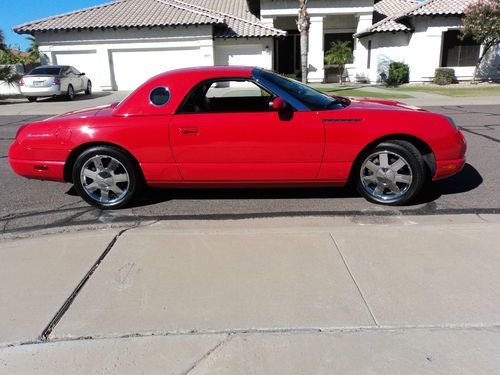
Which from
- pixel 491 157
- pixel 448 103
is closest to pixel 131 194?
pixel 491 157

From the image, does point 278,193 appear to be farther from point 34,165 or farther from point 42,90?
point 42,90

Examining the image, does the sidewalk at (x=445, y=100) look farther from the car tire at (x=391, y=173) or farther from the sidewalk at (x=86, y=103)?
the car tire at (x=391, y=173)

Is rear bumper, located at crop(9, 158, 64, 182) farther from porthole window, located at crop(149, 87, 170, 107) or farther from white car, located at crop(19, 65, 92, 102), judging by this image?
white car, located at crop(19, 65, 92, 102)

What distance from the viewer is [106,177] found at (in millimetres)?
4832

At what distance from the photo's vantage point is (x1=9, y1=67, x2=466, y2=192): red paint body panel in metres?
4.55

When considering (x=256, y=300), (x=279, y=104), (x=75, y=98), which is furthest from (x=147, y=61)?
(x=256, y=300)

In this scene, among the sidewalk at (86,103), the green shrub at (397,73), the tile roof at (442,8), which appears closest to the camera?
the sidewalk at (86,103)

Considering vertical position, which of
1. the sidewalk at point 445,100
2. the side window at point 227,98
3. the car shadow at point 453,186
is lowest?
the sidewalk at point 445,100

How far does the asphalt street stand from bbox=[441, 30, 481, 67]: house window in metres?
19.0

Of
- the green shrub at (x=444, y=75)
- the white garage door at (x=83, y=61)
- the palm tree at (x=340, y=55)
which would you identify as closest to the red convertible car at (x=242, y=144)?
the green shrub at (x=444, y=75)

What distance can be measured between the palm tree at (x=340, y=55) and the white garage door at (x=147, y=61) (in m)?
7.22

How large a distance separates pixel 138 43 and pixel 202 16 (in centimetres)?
358

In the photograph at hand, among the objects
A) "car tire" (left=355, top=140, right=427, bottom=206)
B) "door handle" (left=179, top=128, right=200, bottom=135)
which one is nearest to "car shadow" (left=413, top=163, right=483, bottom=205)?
"car tire" (left=355, top=140, right=427, bottom=206)

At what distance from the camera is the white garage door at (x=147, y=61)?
2273cm
